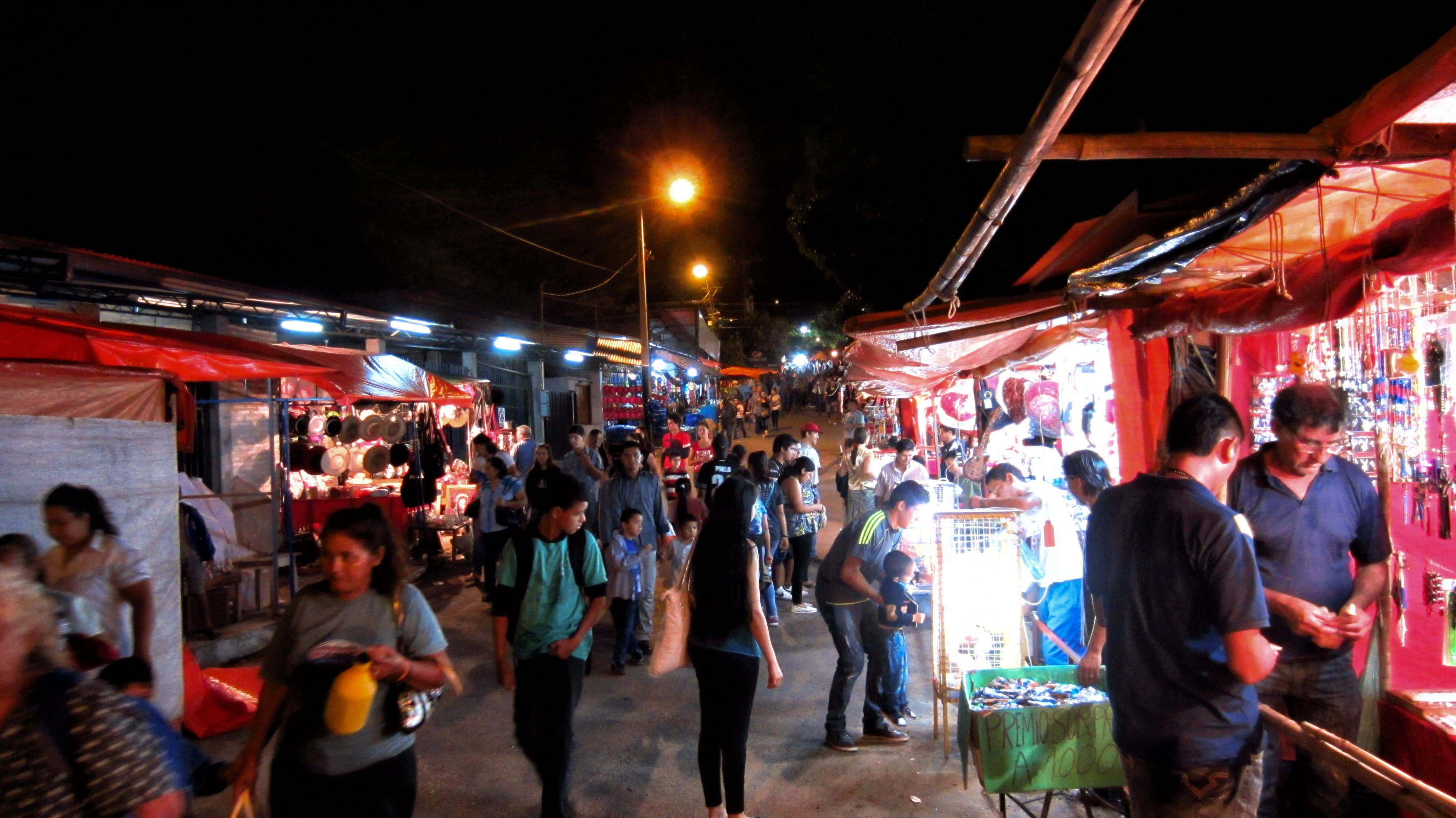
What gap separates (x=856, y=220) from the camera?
14.9 meters

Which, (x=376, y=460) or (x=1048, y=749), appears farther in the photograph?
(x=376, y=460)

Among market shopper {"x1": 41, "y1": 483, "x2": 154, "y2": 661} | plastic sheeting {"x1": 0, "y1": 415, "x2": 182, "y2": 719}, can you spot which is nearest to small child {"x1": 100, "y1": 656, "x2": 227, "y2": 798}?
market shopper {"x1": 41, "y1": 483, "x2": 154, "y2": 661}

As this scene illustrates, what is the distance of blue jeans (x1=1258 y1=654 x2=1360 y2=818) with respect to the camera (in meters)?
3.09

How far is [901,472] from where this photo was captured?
27.7ft

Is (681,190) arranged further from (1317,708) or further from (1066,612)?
(1317,708)

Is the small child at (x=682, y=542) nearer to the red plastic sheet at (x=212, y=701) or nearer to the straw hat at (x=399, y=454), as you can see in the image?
the red plastic sheet at (x=212, y=701)

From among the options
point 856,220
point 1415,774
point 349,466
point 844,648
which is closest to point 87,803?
point 844,648

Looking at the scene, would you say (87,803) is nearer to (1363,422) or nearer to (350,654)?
(350,654)

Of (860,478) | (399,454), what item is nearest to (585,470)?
(860,478)

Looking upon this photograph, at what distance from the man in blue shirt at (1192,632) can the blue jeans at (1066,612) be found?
8.51 ft

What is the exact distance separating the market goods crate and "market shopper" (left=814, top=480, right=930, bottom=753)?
4.26ft

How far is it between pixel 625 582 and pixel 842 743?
2337 millimetres

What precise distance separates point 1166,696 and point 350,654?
2.74 m

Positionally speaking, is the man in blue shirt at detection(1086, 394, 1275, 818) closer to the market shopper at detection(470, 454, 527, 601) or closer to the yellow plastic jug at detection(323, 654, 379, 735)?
the yellow plastic jug at detection(323, 654, 379, 735)
